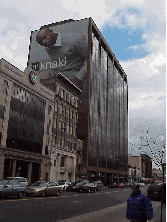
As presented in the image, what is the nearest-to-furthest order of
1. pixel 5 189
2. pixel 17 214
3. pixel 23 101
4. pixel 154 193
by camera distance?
1. pixel 17 214
2. pixel 5 189
3. pixel 154 193
4. pixel 23 101

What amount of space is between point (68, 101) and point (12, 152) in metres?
24.7

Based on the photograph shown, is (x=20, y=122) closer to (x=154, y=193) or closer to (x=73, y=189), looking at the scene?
(x=73, y=189)

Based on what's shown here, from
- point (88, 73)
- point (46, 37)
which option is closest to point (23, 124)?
point (88, 73)

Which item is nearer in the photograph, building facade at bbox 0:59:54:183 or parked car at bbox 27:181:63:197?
parked car at bbox 27:181:63:197

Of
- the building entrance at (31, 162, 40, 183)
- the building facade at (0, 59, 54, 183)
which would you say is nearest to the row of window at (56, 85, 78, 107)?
the building facade at (0, 59, 54, 183)

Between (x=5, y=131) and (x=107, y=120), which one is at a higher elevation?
(x=107, y=120)

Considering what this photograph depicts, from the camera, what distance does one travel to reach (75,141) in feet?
220

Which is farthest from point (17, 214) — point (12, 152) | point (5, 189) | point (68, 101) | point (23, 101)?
point (68, 101)

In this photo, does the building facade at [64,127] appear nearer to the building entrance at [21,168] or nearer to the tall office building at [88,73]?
the building entrance at [21,168]

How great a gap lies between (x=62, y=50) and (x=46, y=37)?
8683 mm

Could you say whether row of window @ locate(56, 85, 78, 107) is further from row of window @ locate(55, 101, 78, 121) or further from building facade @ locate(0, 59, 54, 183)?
building facade @ locate(0, 59, 54, 183)

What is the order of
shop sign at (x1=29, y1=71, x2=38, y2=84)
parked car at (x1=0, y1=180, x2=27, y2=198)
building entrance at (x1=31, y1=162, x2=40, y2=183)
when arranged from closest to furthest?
parked car at (x1=0, y1=180, x2=27, y2=198), building entrance at (x1=31, y1=162, x2=40, y2=183), shop sign at (x1=29, y1=71, x2=38, y2=84)

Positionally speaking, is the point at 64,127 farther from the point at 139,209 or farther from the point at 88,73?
the point at 139,209

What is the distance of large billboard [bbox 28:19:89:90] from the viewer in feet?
274
